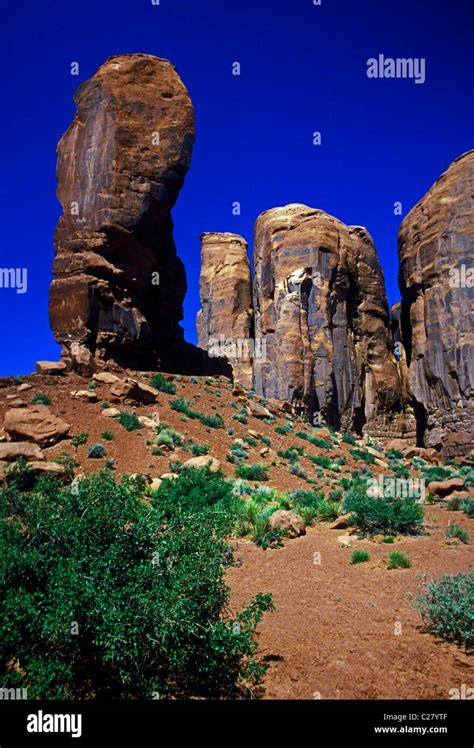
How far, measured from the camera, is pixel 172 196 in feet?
85.9

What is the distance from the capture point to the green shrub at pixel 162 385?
23.0 meters

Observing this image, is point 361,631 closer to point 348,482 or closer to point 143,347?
point 348,482

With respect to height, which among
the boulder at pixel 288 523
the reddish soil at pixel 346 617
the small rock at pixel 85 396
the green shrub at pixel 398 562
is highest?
the small rock at pixel 85 396

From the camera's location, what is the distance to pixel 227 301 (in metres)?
50.3

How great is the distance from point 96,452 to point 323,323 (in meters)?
29.6

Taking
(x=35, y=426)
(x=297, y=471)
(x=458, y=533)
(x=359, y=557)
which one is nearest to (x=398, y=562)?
(x=359, y=557)

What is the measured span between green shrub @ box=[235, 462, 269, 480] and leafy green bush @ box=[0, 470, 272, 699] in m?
10.7

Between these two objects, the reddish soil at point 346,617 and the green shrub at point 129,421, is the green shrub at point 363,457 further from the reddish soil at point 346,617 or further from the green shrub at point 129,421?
the green shrub at point 129,421

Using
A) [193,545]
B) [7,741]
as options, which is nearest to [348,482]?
[193,545]

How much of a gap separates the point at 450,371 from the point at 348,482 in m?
23.5

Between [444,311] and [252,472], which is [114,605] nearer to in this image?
[252,472]

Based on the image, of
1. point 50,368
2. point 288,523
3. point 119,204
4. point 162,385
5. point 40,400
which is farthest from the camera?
point 119,204

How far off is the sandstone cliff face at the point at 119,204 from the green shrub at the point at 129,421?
6100mm

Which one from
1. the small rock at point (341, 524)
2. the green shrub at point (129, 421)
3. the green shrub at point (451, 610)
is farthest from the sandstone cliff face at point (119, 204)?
the green shrub at point (451, 610)
